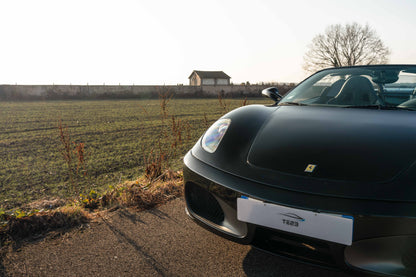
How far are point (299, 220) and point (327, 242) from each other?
0.50ft

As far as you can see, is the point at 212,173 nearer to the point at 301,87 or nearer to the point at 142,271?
the point at 142,271

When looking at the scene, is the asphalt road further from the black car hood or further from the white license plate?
the black car hood

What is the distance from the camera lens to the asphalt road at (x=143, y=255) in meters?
1.95

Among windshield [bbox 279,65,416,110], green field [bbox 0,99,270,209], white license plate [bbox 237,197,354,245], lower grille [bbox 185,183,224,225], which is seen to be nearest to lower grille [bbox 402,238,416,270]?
white license plate [bbox 237,197,354,245]

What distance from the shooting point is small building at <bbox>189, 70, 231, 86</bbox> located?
64125 millimetres

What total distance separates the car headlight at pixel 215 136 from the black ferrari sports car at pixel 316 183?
10mm

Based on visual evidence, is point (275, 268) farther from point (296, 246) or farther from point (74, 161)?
point (74, 161)

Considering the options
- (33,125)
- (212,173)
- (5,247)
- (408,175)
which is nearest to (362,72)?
(408,175)

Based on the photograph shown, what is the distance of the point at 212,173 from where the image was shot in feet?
6.48

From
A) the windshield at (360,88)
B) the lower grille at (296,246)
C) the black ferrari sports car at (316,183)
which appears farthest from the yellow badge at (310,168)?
the windshield at (360,88)

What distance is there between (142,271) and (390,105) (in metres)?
2.10

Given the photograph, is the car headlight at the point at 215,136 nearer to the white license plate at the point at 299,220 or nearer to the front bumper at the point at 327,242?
the front bumper at the point at 327,242

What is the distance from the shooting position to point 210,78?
64.6m

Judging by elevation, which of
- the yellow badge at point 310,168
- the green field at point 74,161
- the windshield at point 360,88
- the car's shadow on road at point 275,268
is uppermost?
the windshield at point 360,88
